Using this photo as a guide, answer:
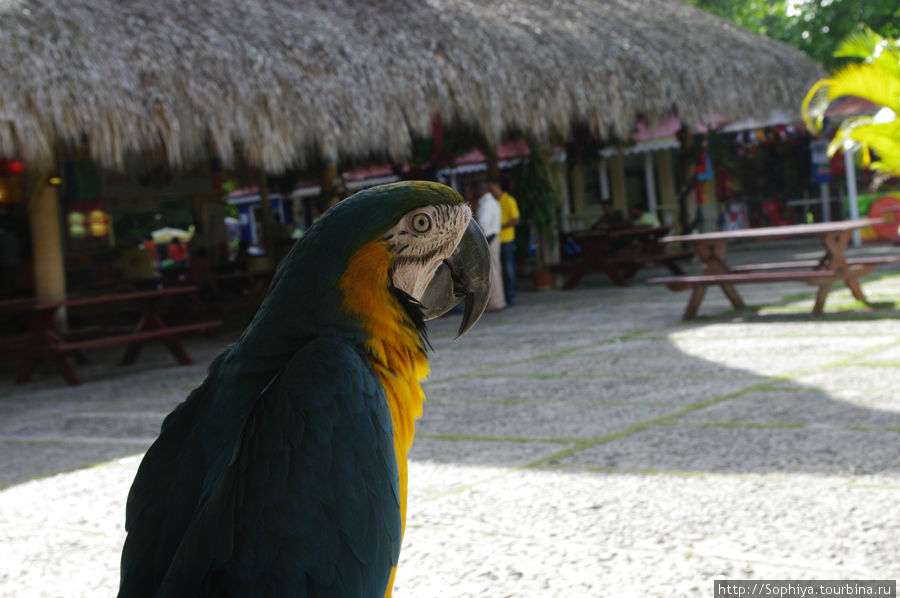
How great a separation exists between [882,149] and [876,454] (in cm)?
558

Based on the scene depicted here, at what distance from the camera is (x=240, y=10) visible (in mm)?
9391

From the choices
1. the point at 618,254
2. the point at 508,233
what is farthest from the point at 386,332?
the point at 618,254

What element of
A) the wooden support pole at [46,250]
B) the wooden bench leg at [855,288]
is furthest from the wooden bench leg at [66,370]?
the wooden bench leg at [855,288]

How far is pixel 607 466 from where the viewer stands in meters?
3.66

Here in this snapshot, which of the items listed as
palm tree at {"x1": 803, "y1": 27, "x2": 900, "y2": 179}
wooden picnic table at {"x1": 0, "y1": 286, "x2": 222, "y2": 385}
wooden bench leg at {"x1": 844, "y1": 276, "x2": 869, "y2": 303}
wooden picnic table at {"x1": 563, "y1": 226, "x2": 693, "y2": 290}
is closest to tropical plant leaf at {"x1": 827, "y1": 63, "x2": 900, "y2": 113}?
palm tree at {"x1": 803, "y1": 27, "x2": 900, "y2": 179}

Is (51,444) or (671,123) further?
(671,123)

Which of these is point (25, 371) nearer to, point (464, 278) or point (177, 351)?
point (177, 351)

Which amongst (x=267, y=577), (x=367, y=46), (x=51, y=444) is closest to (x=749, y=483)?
(x=267, y=577)

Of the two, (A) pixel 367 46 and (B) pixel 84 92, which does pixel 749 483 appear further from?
(A) pixel 367 46

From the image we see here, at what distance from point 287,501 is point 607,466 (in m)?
2.43

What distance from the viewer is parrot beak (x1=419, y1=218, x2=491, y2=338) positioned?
1877mm

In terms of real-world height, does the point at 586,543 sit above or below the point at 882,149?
below

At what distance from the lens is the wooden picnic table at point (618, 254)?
12.6m

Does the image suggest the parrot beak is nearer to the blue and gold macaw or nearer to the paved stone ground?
the blue and gold macaw
